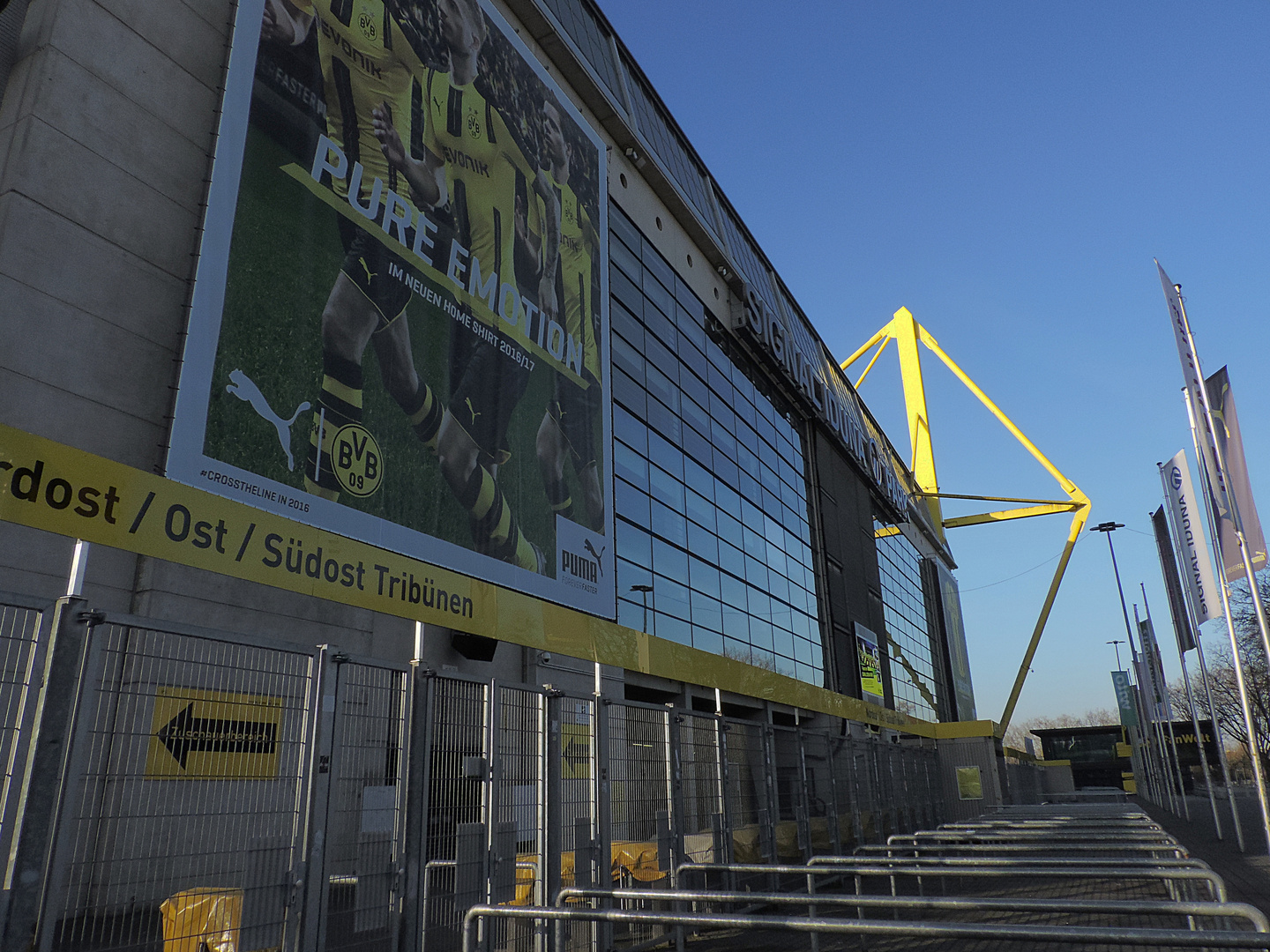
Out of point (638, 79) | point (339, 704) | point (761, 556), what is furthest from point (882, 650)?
point (339, 704)

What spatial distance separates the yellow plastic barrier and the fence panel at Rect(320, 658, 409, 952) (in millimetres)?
591

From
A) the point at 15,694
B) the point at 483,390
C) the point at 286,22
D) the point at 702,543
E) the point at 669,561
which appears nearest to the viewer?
the point at 15,694

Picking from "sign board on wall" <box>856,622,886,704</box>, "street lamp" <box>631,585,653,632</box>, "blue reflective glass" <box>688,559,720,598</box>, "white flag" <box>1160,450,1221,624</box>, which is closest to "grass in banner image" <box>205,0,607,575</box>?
"street lamp" <box>631,585,653,632</box>

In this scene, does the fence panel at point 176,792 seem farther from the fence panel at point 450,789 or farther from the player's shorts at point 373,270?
the player's shorts at point 373,270

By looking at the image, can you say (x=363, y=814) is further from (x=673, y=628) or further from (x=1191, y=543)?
(x=1191, y=543)

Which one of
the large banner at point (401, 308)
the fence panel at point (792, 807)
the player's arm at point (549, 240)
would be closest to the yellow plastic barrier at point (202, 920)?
the large banner at point (401, 308)

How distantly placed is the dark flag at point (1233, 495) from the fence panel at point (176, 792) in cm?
1314

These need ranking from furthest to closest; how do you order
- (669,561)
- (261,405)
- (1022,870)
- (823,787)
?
(669,561), (823,787), (261,405), (1022,870)

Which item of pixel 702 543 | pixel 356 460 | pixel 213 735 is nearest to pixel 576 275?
pixel 356 460

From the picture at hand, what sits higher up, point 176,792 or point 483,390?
point 483,390

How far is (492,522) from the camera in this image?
12578 millimetres

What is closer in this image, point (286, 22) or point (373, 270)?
point (286, 22)

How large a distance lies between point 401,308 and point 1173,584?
2116cm

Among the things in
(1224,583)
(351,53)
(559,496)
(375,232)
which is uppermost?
(351,53)
